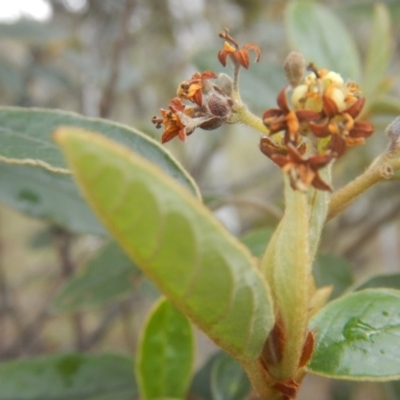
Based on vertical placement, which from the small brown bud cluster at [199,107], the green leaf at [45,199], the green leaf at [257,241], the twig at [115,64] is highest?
the twig at [115,64]

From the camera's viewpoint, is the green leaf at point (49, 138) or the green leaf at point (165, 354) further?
the green leaf at point (165, 354)

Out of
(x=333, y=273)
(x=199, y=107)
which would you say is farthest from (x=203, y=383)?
(x=199, y=107)

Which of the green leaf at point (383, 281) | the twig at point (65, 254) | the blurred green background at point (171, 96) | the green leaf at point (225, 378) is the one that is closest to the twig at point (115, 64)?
the blurred green background at point (171, 96)

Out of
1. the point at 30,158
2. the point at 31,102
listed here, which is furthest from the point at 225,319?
the point at 31,102

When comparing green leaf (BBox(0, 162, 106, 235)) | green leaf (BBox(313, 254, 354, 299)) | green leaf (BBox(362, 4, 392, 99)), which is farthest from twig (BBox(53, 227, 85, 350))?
green leaf (BBox(362, 4, 392, 99))

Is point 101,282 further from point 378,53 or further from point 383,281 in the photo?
point 378,53

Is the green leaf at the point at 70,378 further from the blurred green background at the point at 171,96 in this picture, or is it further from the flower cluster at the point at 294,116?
the flower cluster at the point at 294,116
